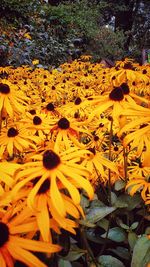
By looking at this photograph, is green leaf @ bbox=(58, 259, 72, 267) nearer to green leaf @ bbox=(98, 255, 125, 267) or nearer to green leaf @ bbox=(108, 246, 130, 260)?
green leaf @ bbox=(98, 255, 125, 267)

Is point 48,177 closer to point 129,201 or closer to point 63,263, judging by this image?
point 63,263

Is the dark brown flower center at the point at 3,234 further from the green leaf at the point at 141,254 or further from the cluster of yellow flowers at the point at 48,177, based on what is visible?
the green leaf at the point at 141,254

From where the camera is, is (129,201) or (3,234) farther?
(129,201)

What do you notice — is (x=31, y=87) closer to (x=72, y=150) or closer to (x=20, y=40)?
(x=72, y=150)

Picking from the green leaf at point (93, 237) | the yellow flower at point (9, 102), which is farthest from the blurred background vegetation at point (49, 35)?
the green leaf at point (93, 237)

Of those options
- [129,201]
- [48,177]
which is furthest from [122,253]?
[48,177]

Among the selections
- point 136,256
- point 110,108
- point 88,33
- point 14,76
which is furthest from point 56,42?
point 136,256

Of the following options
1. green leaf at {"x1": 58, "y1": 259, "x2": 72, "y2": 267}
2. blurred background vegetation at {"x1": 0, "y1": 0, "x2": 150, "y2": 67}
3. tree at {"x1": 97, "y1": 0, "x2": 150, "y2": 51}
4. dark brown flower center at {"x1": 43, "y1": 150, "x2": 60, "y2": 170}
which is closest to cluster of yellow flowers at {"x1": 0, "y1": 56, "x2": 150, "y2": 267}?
dark brown flower center at {"x1": 43, "y1": 150, "x2": 60, "y2": 170}
